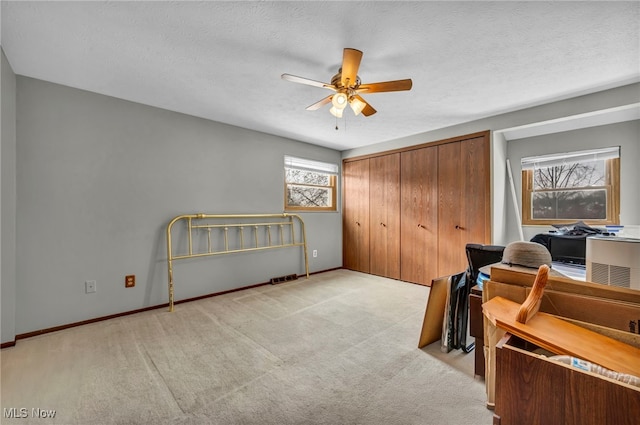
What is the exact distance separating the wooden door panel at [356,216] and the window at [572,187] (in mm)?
2202

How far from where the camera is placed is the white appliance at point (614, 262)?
3.66 ft

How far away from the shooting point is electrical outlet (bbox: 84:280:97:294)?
246 centimetres

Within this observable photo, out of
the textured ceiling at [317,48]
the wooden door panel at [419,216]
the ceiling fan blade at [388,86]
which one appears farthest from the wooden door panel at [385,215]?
the ceiling fan blade at [388,86]

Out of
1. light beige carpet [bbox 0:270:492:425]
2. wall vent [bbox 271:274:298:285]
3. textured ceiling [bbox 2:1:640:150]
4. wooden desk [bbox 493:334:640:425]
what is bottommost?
light beige carpet [bbox 0:270:492:425]

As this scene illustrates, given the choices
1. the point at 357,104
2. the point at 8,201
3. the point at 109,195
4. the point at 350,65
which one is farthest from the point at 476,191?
the point at 8,201

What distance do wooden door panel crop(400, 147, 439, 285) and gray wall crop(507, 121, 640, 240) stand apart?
108 centimetres

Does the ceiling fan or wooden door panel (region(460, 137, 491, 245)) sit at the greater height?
the ceiling fan

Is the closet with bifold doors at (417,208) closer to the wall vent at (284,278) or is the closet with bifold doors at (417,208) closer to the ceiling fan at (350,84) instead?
the wall vent at (284,278)

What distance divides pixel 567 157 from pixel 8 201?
556cm

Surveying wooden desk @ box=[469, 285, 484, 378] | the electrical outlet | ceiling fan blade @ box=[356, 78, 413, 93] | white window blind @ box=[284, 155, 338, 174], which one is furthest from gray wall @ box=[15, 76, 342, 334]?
wooden desk @ box=[469, 285, 484, 378]

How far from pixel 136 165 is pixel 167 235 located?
810 mm

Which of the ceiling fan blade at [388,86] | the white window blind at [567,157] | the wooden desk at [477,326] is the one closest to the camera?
the wooden desk at [477,326]

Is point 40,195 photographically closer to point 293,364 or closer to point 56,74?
point 56,74

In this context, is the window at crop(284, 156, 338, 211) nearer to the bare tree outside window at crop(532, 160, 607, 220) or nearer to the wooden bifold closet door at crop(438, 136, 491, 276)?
the wooden bifold closet door at crop(438, 136, 491, 276)
